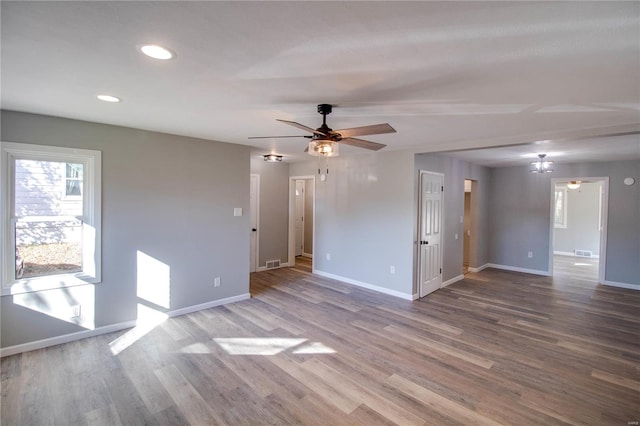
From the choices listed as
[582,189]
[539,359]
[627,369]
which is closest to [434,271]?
[539,359]

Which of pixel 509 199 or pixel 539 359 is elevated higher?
pixel 509 199

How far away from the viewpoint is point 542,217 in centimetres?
677

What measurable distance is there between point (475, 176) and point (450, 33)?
5.99 metres

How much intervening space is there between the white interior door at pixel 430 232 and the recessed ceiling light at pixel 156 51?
4121 mm

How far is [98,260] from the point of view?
349 centimetres

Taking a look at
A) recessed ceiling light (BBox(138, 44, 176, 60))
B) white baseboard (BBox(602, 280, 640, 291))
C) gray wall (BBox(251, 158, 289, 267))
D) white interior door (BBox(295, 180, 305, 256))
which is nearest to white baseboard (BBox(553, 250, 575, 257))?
white baseboard (BBox(602, 280, 640, 291))

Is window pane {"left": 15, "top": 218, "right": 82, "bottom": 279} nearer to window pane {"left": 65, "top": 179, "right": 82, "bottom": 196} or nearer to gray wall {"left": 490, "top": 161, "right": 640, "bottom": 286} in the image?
window pane {"left": 65, "top": 179, "right": 82, "bottom": 196}

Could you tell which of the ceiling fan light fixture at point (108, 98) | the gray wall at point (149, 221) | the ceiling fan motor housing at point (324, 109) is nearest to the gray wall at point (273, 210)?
the gray wall at point (149, 221)

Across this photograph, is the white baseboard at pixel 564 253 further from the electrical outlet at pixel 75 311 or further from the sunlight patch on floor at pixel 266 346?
the electrical outlet at pixel 75 311

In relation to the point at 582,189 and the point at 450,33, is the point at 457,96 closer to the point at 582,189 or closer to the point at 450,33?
the point at 450,33

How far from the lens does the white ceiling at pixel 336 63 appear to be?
4.52 ft

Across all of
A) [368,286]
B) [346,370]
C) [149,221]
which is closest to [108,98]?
→ [149,221]

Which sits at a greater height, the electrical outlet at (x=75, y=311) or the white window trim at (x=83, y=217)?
the white window trim at (x=83, y=217)

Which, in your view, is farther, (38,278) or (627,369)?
(38,278)
